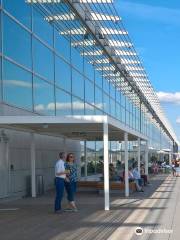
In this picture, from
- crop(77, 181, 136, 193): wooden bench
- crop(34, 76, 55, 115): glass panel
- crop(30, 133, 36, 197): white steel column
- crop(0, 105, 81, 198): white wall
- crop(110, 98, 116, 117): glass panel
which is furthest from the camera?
crop(110, 98, 116, 117): glass panel

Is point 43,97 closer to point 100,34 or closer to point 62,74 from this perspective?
point 62,74

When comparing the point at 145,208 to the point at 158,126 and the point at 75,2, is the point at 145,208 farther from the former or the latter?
the point at 158,126

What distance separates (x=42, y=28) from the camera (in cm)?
2361

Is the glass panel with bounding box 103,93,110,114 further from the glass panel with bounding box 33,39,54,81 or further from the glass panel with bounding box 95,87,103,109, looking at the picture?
the glass panel with bounding box 33,39,54,81

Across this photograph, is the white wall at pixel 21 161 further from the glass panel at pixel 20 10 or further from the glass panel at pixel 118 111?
the glass panel at pixel 118 111

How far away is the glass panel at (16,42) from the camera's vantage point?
63.8 ft

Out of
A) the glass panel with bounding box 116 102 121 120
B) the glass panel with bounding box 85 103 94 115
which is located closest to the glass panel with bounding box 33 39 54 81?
the glass panel with bounding box 85 103 94 115

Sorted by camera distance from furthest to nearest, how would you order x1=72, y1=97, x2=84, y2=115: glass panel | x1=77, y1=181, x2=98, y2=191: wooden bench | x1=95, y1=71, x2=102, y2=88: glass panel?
x1=95, y1=71, x2=102, y2=88: glass panel
x1=72, y1=97, x2=84, y2=115: glass panel
x1=77, y1=181, x2=98, y2=191: wooden bench

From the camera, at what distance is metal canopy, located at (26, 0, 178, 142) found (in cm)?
2453

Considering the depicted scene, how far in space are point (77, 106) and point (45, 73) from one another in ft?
20.0

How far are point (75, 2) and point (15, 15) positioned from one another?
4.43 m

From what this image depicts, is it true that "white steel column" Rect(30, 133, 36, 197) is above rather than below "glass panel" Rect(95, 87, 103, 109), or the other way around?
below

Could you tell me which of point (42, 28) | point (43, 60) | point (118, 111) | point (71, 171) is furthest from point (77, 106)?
point (118, 111)

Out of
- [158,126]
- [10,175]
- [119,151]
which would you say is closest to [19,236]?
[10,175]
